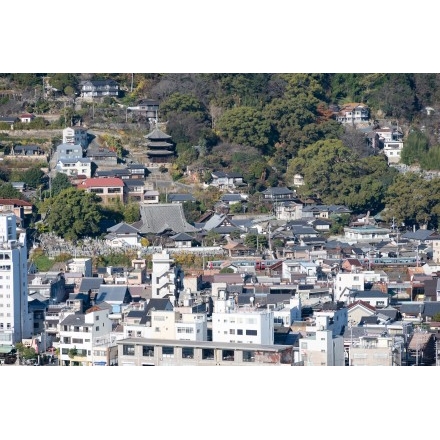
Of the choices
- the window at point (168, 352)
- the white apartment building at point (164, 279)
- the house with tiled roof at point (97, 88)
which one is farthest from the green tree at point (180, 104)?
the window at point (168, 352)

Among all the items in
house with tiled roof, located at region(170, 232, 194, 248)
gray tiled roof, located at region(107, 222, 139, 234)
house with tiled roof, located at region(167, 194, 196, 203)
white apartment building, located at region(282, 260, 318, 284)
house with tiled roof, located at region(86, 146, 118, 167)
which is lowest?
white apartment building, located at region(282, 260, 318, 284)

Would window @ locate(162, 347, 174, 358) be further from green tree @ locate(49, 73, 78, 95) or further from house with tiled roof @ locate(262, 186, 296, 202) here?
green tree @ locate(49, 73, 78, 95)

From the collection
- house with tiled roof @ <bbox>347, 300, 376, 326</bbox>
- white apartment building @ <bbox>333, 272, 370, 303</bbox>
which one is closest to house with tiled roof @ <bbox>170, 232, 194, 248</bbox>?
white apartment building @ <bbox>333, 272, 370, 303</bbox>

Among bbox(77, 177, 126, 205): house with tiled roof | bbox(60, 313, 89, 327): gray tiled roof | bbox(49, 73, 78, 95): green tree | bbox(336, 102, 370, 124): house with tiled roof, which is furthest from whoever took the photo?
bbox(336, 102, 370, 124): house with tiled roof

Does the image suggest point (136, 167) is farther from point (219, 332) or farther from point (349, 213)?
point (219, 332)

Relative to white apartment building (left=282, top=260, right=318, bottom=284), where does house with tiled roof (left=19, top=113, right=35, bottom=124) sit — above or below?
above

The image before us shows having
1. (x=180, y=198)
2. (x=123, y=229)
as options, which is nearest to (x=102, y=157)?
(x=180, y=198)
